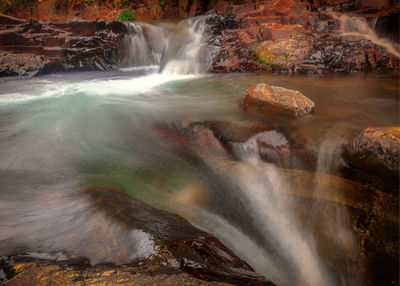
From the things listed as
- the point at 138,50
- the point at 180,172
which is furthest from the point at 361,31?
the point at 180,172

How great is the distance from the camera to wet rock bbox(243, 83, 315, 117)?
3.99 meters

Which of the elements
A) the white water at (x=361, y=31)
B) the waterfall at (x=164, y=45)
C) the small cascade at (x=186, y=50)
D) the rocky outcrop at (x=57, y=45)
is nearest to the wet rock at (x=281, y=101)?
the small cascade at (x=186, y=50)

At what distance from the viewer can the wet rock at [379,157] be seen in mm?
2379

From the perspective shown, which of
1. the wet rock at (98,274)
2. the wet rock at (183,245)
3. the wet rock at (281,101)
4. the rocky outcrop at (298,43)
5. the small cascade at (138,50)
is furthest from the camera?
the small cascade at (138,50)

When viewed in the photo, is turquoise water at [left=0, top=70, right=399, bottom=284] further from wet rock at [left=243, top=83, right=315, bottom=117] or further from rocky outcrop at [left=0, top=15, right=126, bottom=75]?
rocky outcrop at [left=0, top=15, right=126, bottom=75]

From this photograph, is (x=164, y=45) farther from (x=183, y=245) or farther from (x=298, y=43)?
(x=183, y=245)

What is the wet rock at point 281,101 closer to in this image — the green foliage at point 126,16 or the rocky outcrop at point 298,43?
the rocky outcrop at point 298,43

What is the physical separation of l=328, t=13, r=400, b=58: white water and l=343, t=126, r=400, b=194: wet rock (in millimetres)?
7171

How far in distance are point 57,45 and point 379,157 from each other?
34.7ft

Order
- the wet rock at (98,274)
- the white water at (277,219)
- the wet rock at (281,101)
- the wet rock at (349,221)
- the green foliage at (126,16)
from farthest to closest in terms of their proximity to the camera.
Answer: the green foliage at (126,16) < the wet rock at (281,101) < the white water at (277,219) < the wet rock at (349,221) < the wet rock at (98,274)

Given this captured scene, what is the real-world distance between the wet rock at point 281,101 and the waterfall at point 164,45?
17.6ft

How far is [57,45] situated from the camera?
30.4ft

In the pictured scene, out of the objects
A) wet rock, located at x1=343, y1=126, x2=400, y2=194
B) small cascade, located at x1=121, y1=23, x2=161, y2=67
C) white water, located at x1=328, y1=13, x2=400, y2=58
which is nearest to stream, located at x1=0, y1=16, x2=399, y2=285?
wet rock, located at x1=343, y1=126, x2=400, y2=194

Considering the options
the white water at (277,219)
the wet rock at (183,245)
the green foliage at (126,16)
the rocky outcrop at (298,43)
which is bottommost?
the white water at (277,219)
